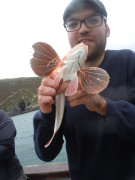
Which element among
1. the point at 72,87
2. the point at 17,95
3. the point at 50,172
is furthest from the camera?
the point at 17,95

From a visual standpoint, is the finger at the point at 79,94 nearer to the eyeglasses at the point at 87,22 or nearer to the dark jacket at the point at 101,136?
the dark jacket at the point at 101,136

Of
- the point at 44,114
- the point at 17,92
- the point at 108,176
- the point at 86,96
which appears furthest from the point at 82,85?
the point at 17,92

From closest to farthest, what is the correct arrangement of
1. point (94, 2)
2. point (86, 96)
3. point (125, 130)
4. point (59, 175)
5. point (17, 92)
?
1. point (86, 96)
2. point (125, 130)
3. point (94, 2)
4. point (59, 175)
5. point (17, 92)

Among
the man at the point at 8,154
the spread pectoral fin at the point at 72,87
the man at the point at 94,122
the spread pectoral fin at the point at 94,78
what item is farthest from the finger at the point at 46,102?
the man at the point at 8,154

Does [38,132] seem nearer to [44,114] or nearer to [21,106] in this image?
[44,114]

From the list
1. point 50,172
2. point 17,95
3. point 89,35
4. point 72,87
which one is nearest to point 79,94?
point 72,87

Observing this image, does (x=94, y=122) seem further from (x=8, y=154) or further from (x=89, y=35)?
(x=8, y=154)

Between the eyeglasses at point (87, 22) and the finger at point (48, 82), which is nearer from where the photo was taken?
the finger at point (48, 82)
